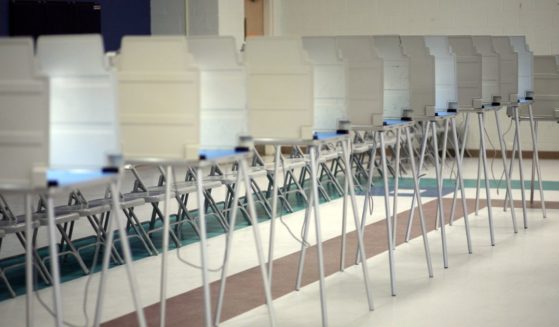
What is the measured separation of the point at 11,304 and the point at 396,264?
232cm

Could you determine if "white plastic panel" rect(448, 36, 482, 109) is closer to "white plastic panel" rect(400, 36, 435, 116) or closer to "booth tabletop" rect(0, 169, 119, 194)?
"white plastic panel" rect(400, 36, 435, 116)

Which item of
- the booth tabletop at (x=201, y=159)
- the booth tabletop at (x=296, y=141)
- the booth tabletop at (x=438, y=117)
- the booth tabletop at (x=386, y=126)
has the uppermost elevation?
the booth tabletop at (x=438, y=117)

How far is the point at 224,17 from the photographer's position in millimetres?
12484

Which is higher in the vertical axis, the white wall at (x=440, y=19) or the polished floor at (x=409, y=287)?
the white wall at (x=440, y=19)

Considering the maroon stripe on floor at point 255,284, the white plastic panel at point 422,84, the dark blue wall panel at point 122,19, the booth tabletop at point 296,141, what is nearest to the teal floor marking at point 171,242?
the maroon stripe on floor at point 255,284

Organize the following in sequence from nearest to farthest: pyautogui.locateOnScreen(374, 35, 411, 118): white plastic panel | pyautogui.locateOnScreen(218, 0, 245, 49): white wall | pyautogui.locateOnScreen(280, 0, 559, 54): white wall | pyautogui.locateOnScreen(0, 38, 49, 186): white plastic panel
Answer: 1. pyautogui.locateOnScreen(0, 38, 49, 186): white plastic panel
2. pyautogui.locateOnScreen(374, 35, 411, 118): white plastic panel
3. pyautogui.locateOnScreen(218, 0, 245, 49): white wall
4. pyautogui.locateOnScreen(280, 0, 559, 54): white wall

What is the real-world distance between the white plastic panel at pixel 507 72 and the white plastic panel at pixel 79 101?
14.3ft

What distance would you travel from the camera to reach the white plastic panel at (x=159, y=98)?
152 inches

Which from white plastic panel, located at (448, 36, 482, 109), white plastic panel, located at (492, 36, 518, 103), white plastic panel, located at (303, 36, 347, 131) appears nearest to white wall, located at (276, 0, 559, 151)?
white plastic panel, located at (492, 36, 518, 103)

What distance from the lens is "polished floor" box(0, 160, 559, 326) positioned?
482 cm

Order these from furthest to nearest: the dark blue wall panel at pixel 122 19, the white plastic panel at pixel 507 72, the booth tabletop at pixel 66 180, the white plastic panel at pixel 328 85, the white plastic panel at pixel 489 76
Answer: the dark blue wall panel at pixel 122 19 → the white plastic panel at pixel 507 72 → the white plastic panel at pixel 489 76 → the white plastic panel at pixel 328 85 → the booth tabletop at pixel 66 180

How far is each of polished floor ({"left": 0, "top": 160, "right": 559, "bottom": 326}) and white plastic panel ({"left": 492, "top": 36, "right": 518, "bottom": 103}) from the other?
1.00 meters

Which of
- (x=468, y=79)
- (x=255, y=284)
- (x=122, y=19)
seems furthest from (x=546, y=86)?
(x=122, y=19)

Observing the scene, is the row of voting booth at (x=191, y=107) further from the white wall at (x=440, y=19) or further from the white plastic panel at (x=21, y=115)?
the white wall at (x=440, y=19)
